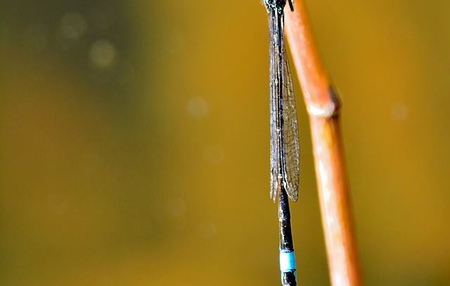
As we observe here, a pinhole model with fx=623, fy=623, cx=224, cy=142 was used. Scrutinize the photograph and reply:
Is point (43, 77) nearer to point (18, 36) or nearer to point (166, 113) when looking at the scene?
point (18, 36)

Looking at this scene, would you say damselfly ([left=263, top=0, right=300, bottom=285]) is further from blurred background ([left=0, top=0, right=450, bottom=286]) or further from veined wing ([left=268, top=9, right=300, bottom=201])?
blurred background ([left=0, top=0, right=450, bottom=286])

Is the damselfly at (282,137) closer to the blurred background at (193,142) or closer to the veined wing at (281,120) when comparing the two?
the veined wing at (281,120)

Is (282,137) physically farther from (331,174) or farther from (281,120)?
(331,174)

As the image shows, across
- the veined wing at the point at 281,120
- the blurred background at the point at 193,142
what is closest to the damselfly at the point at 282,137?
the veined wing at the point at 281,120

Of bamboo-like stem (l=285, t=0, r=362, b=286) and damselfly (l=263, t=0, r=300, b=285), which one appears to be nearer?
damselfly (l=263, t=0, r=300, b=285)

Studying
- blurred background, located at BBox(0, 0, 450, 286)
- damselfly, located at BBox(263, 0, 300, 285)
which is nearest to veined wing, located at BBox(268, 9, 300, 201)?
damselfly, located at BBox(263, 0, 300, 285)
